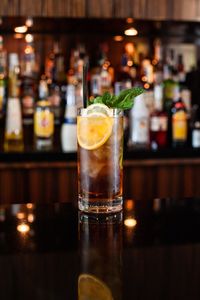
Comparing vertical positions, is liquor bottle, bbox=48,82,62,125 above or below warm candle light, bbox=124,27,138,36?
below

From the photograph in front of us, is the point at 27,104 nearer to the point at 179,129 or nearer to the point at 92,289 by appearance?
the point at 179,129

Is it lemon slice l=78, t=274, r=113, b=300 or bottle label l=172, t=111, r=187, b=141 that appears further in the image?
bottle label l=172, t=111, r=187, b=141

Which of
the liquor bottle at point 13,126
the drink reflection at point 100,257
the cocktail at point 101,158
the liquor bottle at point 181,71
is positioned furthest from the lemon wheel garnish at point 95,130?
the liquor bottle at point 181,71

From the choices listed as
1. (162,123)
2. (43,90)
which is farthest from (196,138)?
(43,90)

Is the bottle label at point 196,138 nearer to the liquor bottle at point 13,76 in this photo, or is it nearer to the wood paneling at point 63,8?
the wood paneling at point 63,8

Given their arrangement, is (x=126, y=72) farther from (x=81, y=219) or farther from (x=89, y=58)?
(x=81, y=219)

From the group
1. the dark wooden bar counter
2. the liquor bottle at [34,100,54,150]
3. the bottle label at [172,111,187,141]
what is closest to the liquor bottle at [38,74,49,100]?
the liquor bottle at [34,100,54,150]

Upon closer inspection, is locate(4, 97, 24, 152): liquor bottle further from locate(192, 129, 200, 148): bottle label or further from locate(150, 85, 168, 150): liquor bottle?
locate(192, 129, 200, 148): bottle label
